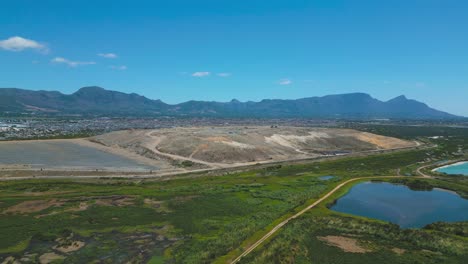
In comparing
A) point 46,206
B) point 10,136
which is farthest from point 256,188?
point 10,136

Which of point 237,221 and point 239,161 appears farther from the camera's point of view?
point 239,161

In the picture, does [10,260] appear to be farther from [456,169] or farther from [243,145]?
[456,169]

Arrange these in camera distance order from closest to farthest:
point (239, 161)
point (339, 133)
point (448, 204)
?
1. point (448, 204)
2. point (239, 161)
3. point (339, 133)

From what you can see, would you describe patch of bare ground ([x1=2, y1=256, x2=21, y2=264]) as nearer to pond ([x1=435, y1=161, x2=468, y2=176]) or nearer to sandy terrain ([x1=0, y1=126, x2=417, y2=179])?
sandy terrain ([x1=0, y1=126, x2=417, y2=179])

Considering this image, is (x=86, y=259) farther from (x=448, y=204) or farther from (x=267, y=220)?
(x=448, y=204)

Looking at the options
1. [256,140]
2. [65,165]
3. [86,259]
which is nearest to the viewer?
[86,259]

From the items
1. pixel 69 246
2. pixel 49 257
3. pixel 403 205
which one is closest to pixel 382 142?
pixel 403 205
